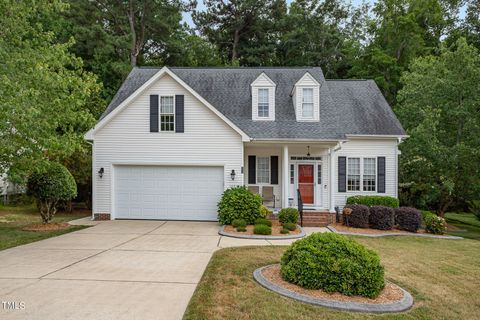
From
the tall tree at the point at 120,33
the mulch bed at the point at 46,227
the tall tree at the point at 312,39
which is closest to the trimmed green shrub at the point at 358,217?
the mulch bed at the point at 46,227

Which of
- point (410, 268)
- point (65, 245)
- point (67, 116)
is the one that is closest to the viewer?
point (410, 268)

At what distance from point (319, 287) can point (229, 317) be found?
5.74 ft

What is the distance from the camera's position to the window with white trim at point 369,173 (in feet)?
51.4

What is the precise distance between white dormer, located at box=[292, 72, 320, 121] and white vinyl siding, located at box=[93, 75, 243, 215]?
349 cm

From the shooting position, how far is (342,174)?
15656mm

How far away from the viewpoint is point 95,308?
479 centimetres

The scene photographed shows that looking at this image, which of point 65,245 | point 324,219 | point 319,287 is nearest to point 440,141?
point 324,219

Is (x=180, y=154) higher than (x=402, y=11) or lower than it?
lower

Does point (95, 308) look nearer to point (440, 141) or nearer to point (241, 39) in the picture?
point (440, 141)

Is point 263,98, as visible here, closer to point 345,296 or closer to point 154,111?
point 154,111

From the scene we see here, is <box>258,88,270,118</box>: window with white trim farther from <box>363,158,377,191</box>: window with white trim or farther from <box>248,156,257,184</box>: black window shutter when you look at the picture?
<box>363,158,377,191</box>: window with white trim

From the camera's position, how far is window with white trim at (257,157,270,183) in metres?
15.6

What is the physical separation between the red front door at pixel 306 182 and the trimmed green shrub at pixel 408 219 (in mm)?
3754

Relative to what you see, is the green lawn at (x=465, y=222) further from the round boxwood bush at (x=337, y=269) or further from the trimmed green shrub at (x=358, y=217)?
the round boxwood bush at (x=337, y=269)
